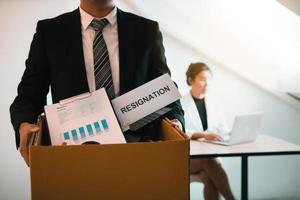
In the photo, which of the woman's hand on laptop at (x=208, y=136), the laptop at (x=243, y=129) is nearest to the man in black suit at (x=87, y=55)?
the laptop at (x=243, y=129)

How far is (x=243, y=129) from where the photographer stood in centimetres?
249

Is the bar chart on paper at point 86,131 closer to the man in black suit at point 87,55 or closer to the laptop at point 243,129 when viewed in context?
the man in black suit at point 87,55

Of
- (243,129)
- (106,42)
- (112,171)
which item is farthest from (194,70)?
(112,171)

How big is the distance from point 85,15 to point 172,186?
605mm

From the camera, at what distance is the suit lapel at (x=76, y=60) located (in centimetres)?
98

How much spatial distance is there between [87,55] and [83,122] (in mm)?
270

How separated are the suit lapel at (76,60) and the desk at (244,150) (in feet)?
4.28

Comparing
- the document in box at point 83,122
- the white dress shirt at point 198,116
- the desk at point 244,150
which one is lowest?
the desk at point 244,150

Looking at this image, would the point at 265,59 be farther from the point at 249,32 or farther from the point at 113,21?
the point at 113,21

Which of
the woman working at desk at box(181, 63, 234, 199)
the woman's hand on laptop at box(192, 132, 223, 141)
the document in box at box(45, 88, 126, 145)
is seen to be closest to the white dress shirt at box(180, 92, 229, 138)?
the woman working at desk at box(181, 63, 234, 199)

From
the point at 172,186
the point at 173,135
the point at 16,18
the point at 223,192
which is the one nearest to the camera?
the point at 172,186

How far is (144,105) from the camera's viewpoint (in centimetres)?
85

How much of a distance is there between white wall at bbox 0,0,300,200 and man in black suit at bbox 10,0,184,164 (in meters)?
2.13

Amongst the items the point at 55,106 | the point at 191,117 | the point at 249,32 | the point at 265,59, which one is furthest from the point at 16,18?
the point at 55,106
